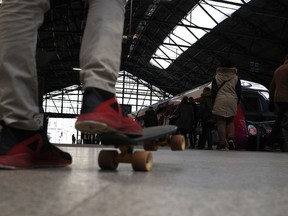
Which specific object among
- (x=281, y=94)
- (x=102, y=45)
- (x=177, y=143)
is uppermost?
(x=281, y=94)

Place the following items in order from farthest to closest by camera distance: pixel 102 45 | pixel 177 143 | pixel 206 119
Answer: pixel 206 119 < pixel 177 143 < pixel 102 45

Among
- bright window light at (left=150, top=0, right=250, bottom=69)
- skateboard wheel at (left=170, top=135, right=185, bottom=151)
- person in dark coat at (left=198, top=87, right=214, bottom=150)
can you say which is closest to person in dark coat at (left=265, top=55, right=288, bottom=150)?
person in dark coat at (left=198, top=87, right=214, bottom=150)

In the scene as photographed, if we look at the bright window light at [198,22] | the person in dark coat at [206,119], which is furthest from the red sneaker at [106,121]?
the bright window light at [198,22]

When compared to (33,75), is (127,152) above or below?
below

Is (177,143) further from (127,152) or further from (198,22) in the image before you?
(198,22)

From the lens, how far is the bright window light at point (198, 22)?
17.0 m

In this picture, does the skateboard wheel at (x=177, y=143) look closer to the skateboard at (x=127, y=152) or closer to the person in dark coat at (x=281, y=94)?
the skateboard at (x=127, y=152)

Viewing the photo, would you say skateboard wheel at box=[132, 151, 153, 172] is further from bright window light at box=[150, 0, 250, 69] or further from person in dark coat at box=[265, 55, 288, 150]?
bright window light at box=[150, 0, 250, 69]

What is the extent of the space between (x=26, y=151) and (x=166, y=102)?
568 inches

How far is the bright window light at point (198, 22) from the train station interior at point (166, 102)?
48 mm

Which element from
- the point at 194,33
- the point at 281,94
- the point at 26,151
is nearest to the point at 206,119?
the point at 281,94

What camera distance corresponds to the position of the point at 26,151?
1.62 metres

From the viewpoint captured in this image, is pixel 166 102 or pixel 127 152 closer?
pixel 127 152

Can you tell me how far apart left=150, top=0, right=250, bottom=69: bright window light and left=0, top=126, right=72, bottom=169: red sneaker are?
1521cm
